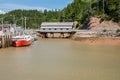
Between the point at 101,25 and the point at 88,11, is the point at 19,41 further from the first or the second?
the point at 88,11

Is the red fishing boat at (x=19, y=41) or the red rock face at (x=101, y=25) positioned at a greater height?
the red rock face at (x=101, y=25)

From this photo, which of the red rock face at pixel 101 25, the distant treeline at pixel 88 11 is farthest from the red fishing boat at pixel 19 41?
the distant treeline at pixel 88 11

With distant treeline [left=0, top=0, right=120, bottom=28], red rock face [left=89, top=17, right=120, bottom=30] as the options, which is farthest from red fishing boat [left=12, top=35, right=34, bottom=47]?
distant treeline [left=0, top=0, right=120, bottom=28]

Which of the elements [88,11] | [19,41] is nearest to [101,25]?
[88,11]

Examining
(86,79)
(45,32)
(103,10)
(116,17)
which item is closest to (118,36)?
(116,17)

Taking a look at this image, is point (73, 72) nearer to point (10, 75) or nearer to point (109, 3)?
point (10, 75)

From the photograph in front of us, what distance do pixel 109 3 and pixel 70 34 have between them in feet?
53.6

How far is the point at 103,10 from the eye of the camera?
3883 inches

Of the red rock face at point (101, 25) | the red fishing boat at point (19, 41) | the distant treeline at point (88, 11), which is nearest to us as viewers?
the red fishing boat at point (19, 41)

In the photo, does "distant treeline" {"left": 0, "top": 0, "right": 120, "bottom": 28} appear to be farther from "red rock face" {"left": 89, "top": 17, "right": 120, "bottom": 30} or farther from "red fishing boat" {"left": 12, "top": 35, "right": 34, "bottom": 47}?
"red fishing boat" {"left": 12, "top": 35, "right": 34, "bottom": 47}

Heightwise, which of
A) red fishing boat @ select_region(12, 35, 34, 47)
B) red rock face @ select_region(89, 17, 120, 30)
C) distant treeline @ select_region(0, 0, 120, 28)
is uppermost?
distant treeline @ select_region(0, 0, 120, 28)

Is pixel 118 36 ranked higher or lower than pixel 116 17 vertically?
lower

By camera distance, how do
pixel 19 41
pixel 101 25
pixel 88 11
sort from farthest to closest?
1. pixel 88 11
2. pixel 101 25
3. pixel 19 41

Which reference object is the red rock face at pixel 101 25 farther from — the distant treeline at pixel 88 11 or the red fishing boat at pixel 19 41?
the red fishing boat at pixel 19 41
